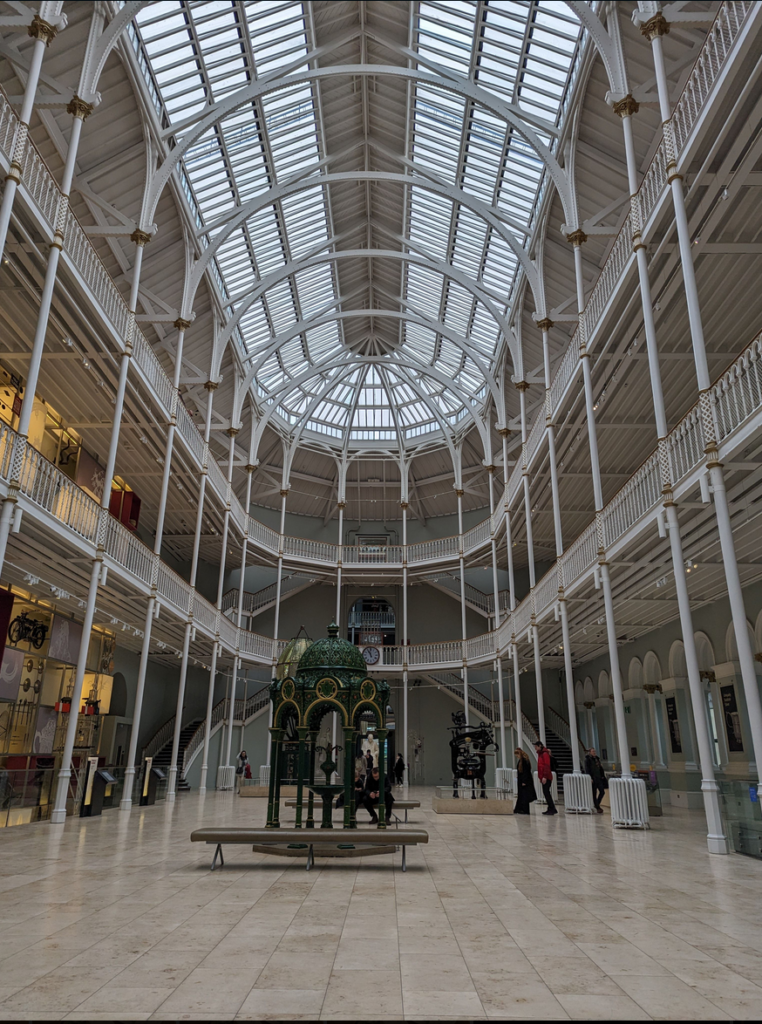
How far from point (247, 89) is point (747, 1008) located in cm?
2164

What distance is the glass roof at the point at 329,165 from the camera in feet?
62.2

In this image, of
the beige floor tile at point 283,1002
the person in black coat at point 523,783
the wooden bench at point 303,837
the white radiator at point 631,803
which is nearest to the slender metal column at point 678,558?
the white radiator at point 631,803

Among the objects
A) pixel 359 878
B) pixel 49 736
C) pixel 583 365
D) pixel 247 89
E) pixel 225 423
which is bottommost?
pixel 359 878

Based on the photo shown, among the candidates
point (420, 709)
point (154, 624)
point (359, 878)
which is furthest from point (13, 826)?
point (420, 709)

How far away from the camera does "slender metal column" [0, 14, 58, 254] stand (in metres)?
11.2

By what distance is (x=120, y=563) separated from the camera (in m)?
17.2

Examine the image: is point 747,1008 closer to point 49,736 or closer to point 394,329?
point 49,736

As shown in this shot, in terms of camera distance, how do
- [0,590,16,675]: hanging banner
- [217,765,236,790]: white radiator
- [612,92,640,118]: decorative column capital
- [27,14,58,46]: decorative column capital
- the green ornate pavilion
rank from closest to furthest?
1. the green ornate pavilion
2. [27,14,58,46]: decorative column capital
3. [612,92,640,118]: decorative column capital
4. [0,590,16,675]: hanging banner
5. [217,765,236,790]: white radiator

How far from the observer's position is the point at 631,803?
1348 centimetres

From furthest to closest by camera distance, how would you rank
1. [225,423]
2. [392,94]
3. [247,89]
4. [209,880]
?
[225,423], [392,94], [247,89], [209,880]

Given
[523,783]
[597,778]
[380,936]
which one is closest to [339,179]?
[523,783]

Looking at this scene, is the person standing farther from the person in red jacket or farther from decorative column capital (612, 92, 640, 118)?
decorative column capital (612, 92, 640, 118)

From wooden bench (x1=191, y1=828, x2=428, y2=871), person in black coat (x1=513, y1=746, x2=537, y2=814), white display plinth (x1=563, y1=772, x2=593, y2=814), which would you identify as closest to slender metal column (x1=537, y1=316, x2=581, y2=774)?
white display plinth (x1=563, y1=772, x2=593, y2=814)

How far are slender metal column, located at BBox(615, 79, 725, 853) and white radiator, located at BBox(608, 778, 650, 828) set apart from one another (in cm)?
167
